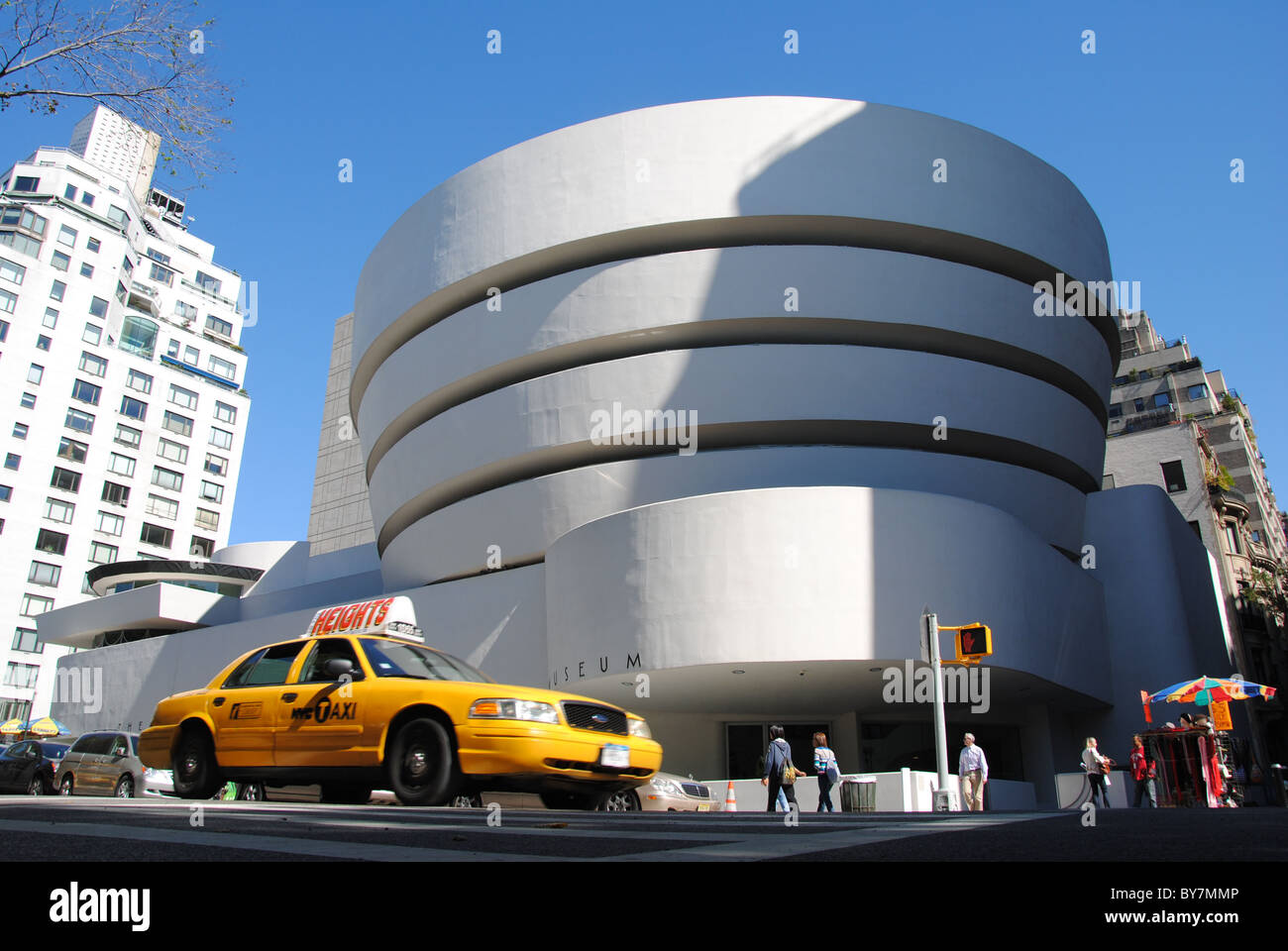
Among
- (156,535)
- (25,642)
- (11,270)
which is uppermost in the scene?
(11,270)

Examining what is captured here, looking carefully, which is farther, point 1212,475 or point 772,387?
point 1212,475

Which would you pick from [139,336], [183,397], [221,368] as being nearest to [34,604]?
[183,397]

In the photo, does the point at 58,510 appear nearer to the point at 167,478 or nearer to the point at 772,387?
the point at 167,478

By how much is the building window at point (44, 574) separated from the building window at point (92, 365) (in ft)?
46.4

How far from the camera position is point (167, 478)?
69562mm

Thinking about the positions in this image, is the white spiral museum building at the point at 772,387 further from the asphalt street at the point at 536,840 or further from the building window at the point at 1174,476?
the building window at the point at 1174,476

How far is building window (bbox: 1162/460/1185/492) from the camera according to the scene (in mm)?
49438

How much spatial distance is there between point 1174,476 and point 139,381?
221ft

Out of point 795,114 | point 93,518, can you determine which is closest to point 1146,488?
point 795,114

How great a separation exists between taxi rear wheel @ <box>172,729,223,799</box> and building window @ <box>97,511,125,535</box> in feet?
209

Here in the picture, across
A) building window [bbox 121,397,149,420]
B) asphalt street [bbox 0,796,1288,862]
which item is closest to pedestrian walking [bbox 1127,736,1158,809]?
asphalt street [bbox 0,796,1288,862]
